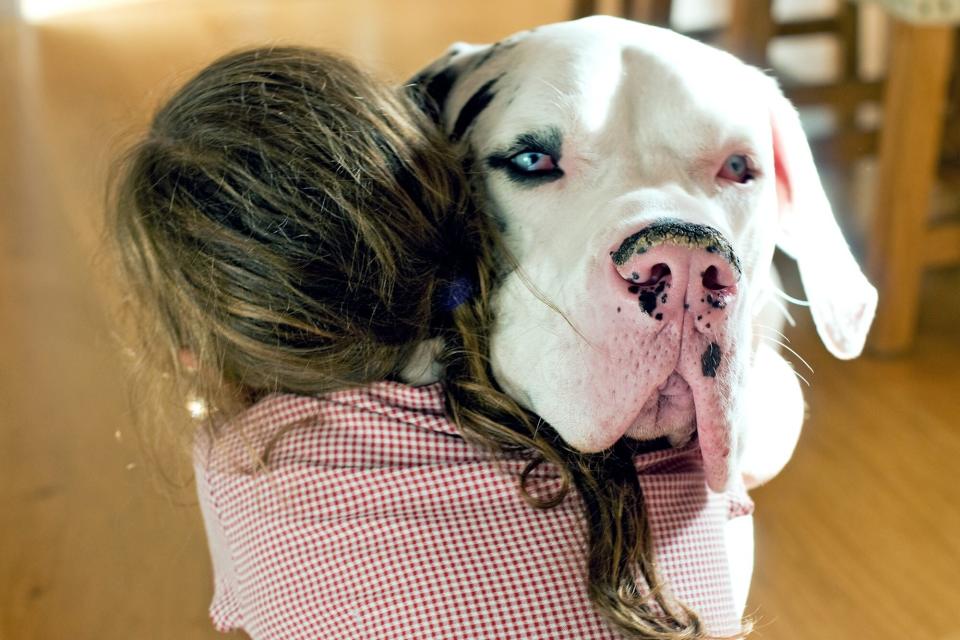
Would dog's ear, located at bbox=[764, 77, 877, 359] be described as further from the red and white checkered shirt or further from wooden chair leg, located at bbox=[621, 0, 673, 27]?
wooden chair leg, located at bbox=[621, 0, 673, 27]

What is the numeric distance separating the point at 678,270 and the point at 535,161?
186 millimetres

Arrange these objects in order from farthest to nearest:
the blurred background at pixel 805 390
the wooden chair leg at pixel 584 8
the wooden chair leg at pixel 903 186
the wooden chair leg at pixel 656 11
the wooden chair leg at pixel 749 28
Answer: the wooden chair leg at pixel 584 8, the wooden chair leg at pixel 656 11, the wooden chair leg at pixel 749 28, the wooden chair leg at pixel 903 186, the blurred background at pixel 805 390

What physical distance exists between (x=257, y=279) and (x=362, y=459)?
164mm

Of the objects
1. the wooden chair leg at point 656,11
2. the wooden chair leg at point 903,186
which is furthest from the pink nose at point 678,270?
the wooden chair leg at point 656,11

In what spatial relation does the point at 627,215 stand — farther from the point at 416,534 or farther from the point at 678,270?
the point at 416,534

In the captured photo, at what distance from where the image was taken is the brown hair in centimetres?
93

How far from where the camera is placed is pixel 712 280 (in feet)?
2.81

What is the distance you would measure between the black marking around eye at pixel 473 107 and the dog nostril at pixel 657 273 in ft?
0.86

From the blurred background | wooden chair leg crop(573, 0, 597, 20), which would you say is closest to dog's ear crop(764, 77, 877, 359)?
the blurred background

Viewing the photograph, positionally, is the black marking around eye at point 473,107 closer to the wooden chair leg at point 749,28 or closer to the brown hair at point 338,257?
the brown hair at point 338,257

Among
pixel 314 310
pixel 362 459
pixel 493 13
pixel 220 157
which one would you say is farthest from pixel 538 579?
pixel 493 13

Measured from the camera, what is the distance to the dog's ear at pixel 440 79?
1.09m

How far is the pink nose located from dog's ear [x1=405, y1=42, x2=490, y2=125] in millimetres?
312

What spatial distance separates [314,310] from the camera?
3.11 feet
